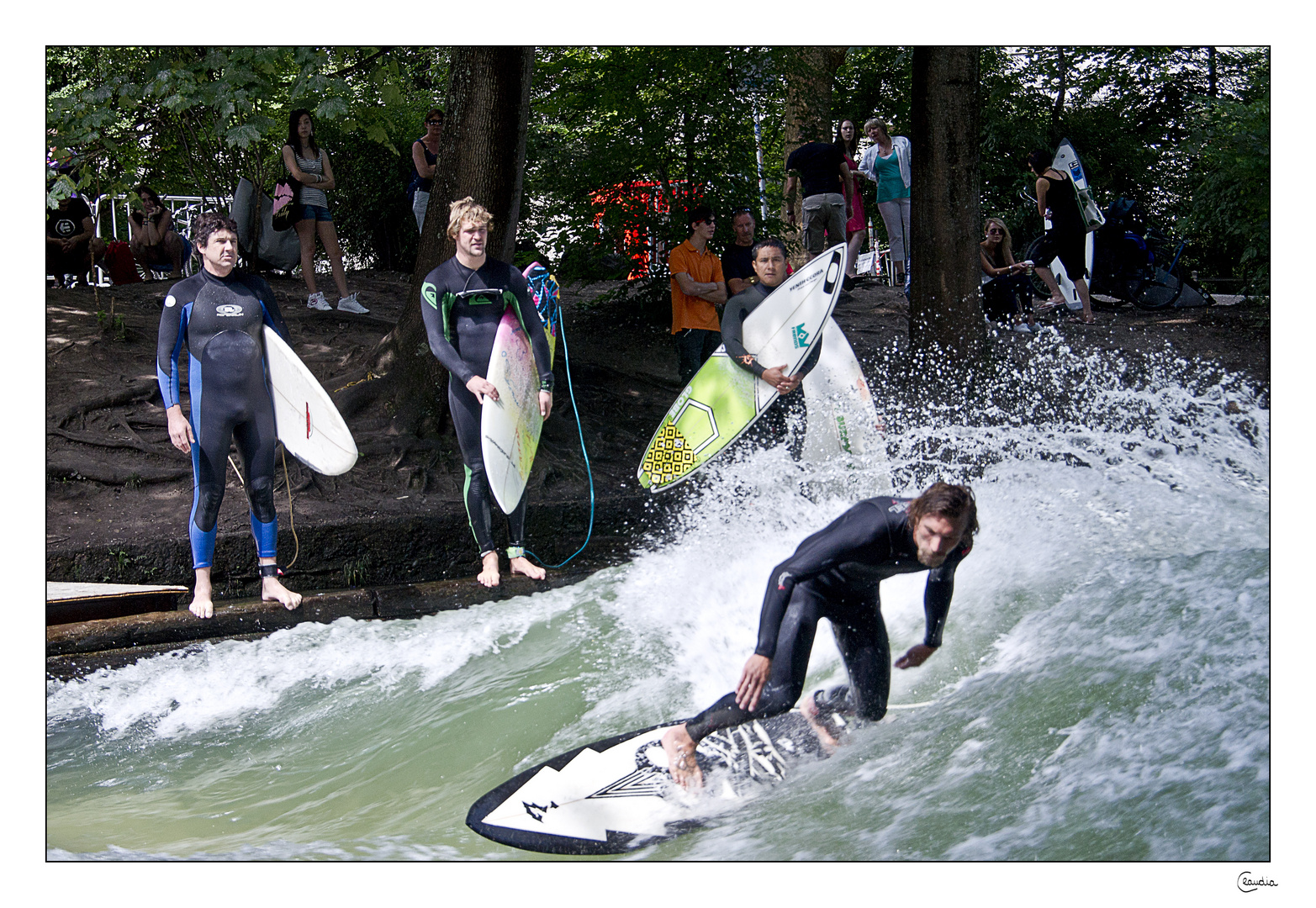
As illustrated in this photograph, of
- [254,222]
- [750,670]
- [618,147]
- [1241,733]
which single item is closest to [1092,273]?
[618,147]

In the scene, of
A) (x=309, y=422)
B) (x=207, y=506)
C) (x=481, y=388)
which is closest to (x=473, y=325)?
(x=481, y=388)

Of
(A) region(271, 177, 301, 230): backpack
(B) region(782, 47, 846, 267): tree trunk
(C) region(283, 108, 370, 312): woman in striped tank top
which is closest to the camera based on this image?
(C) region(283, 108, 370, 312): woman in striped tank top

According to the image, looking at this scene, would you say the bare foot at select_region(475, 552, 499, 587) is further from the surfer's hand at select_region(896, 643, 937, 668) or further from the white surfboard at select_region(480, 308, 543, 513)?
the surfer's hand at select_region(896, 643, 937, 668)

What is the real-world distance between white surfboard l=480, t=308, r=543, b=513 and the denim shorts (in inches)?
84.0

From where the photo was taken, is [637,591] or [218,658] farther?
[637,591]

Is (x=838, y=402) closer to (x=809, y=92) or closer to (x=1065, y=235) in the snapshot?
(x=1065, y=235)

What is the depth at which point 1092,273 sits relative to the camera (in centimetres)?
710

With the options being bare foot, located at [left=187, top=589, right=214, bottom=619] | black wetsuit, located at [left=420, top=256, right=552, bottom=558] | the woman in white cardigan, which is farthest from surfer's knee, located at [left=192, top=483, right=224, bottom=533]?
the woman in white cardigan

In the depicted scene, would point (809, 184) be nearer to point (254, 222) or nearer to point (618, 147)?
point (618, 147)

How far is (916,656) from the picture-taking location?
12.5 feet

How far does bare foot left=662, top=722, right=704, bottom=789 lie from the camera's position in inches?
148

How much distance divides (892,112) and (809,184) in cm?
176

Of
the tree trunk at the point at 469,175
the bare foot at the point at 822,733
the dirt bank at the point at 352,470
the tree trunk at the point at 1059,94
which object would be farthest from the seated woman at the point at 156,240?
the bare foot at the point at 822,733

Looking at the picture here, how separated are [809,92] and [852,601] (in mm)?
4275
